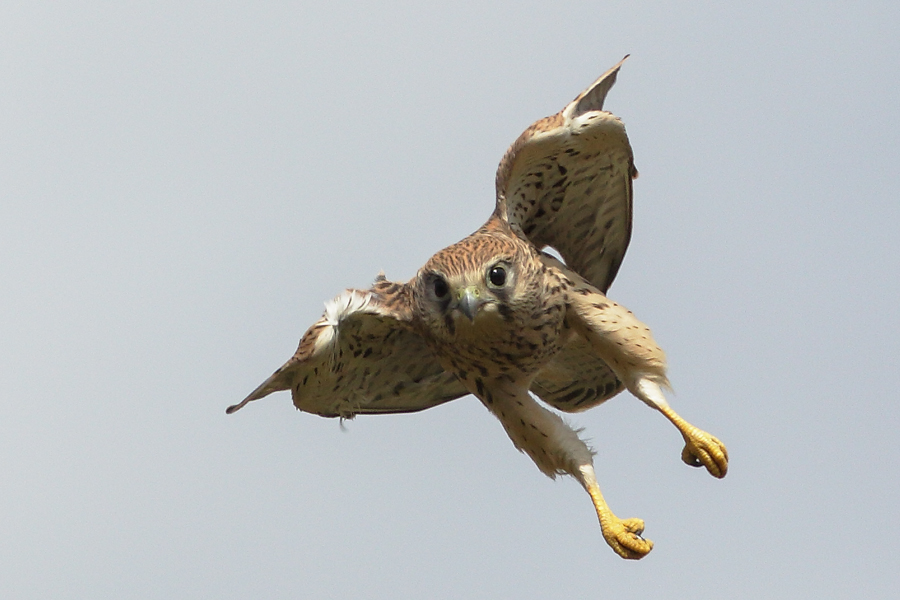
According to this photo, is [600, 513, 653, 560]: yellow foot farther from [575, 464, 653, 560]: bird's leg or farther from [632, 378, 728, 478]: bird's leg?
[632, 378, 728, 478]: bird's leg

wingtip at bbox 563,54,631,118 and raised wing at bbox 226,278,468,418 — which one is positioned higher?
wingtip at bbox 563,54,631,118

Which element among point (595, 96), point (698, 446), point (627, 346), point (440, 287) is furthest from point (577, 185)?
point (698, 446)

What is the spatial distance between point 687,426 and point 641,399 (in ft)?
1.47

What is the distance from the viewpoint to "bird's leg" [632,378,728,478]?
10.1 m

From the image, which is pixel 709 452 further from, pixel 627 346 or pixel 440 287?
pixel 440 287

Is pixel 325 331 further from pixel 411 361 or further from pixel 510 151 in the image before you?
pixel 510 151

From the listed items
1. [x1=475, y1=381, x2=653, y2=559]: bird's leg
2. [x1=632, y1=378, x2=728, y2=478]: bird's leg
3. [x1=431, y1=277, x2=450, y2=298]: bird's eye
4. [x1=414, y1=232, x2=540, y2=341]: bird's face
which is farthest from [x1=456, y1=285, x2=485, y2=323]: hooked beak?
[x1=632, y1=378, x2=728, y2=478]: bird's leg

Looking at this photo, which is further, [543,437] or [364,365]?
[364,365]

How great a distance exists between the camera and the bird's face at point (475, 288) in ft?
32.2

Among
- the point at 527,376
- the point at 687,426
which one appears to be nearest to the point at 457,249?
the point at 527,376

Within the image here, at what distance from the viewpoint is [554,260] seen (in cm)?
1120

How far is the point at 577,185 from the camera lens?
11.4 meters

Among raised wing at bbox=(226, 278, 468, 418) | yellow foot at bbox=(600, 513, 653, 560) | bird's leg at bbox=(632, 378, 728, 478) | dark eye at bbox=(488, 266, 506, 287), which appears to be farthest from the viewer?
raised wing at bbox=(226, 278, 468, 418)

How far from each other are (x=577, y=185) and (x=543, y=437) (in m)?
2.19
